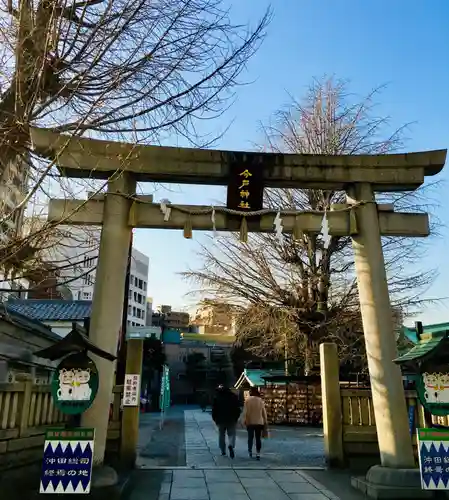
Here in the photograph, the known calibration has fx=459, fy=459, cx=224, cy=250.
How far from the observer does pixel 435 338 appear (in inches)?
Answer: 279

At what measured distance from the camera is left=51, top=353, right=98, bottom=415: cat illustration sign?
691 centimetres

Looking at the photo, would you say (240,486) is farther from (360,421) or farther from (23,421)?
(23,421)

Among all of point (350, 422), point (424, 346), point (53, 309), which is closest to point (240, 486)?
point (350, 422)

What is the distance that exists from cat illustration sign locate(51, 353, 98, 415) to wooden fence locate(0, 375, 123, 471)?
31.9 inches

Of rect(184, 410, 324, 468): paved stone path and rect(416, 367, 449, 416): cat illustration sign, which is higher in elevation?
rect(416, 367, 449, 416): cat illustration sign

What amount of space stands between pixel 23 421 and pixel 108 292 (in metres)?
2.43

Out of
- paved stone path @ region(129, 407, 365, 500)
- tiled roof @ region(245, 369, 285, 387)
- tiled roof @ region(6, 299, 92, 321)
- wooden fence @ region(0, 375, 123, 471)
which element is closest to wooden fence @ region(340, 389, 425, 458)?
paved stone path @ region(129, 407, 365, 500)

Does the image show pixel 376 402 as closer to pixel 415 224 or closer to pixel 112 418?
pixel 415 224

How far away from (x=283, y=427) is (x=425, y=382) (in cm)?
1568

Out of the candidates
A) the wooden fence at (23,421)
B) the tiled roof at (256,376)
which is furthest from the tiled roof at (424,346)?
the tiled roof at (256,376)

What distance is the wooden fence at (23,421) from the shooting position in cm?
688

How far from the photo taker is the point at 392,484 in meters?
7.28

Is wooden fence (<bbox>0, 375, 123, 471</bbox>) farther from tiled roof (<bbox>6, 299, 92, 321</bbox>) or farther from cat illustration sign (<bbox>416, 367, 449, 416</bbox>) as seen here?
tiled roof (<bbox>6, 299, 92, 321</bbox>)

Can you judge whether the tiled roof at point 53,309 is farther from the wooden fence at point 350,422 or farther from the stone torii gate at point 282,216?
the wooden fence at point 350,422
